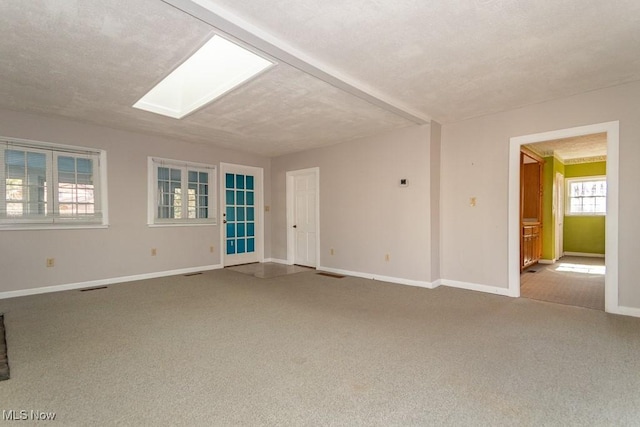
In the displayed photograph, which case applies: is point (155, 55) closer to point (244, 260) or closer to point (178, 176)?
point (178, 176)

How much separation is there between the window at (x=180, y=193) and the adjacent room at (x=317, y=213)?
0.17ft

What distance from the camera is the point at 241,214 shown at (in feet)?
22.3

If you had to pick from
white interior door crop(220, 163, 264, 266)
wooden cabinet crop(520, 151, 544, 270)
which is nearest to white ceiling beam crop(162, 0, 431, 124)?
white interior door crop(220, 163, 264, 266)

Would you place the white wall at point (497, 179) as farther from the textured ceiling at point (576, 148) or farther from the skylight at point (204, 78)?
the skylight at point (204, 78)

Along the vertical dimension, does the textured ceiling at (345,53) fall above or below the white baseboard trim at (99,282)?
above

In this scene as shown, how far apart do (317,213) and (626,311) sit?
4.54 metres

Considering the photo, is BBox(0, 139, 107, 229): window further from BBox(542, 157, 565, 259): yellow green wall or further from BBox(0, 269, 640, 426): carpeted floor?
BBox(542, 157, 565, 259): yellow green wall

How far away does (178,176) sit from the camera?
5695mm

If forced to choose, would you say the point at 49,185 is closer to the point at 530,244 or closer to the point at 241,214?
the point at 241,214

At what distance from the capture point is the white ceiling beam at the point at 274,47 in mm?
2068

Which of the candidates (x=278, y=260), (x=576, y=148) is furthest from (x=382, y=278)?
(x=576, y=148)

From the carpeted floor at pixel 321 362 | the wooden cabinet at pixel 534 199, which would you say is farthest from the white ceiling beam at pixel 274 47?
the wooden cabinet at pixel 534 199

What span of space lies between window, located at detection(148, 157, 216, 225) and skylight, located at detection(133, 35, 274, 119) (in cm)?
150

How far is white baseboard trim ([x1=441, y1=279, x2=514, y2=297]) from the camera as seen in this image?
4135 mm
